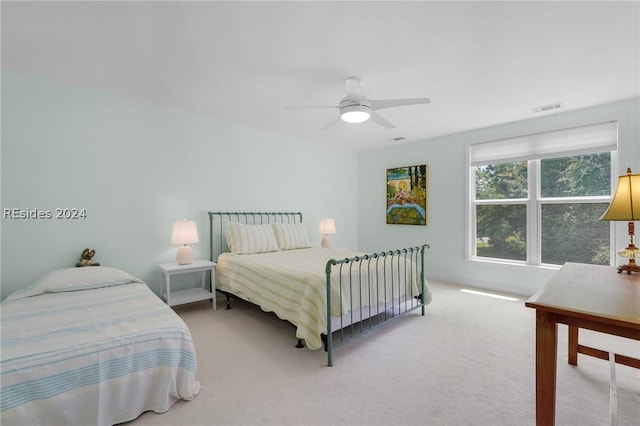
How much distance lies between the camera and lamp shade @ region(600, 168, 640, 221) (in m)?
1.87

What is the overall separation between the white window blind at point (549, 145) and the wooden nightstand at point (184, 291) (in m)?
4.44

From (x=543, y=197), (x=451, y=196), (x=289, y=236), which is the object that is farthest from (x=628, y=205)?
(x=289, y=236)

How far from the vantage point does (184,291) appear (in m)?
3.75

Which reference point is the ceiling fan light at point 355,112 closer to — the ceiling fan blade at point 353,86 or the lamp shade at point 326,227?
the ceiling fan blade at point 353,86

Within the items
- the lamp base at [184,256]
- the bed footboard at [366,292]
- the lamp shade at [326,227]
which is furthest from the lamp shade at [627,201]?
the lamp base at [184,256]

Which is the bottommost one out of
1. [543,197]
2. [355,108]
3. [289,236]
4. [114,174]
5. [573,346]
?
[573,346]

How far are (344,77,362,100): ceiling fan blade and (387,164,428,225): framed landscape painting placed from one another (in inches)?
113

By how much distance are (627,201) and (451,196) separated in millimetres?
3068

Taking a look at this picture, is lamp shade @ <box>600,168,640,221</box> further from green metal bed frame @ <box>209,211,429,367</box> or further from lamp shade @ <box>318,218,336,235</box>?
lamp shade @ <box>318,218,336,235</box>

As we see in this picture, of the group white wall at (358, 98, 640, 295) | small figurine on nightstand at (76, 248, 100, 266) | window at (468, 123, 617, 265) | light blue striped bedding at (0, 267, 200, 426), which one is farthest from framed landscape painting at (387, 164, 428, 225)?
small figurine on nightstand at (76, 248, 100, 266)

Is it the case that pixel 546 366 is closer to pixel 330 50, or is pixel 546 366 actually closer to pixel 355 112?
pixel 355 112

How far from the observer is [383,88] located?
308 cm

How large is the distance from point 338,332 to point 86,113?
3.65 metres

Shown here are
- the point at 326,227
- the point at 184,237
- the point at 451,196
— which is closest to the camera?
the point at 184,237
